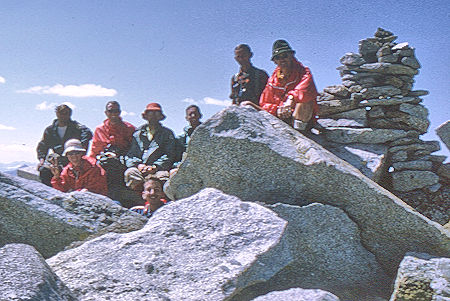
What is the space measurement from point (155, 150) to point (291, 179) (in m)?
5.13

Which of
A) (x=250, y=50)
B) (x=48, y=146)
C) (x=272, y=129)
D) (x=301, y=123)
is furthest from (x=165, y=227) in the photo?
(x=48, y=146)

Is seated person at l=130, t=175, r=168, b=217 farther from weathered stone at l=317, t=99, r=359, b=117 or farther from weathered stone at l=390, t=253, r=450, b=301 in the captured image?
weathered stone at l=317, t=99, r=359, b=117

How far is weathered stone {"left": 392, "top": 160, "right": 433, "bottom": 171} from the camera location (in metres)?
9.43

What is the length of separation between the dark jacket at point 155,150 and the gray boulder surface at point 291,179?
12.8 feet

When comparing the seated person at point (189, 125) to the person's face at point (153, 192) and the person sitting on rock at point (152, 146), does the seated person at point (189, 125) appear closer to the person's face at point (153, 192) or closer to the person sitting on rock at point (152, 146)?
the person sitting on rock at point (152, 146)

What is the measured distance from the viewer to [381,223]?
15.5 ft

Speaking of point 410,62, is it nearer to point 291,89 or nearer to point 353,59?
point 353,59

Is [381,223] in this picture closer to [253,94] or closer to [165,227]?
[165,227]

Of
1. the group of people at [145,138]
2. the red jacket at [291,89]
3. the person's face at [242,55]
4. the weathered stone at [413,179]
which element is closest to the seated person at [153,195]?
the group of people at [145,138]

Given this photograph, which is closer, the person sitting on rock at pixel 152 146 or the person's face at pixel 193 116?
the person sitting on rock at pixel 152 146

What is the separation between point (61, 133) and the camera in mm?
10812

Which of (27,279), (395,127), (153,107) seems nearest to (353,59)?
(395,127)

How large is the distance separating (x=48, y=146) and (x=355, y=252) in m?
8.74

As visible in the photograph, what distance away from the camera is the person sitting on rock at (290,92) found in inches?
307
